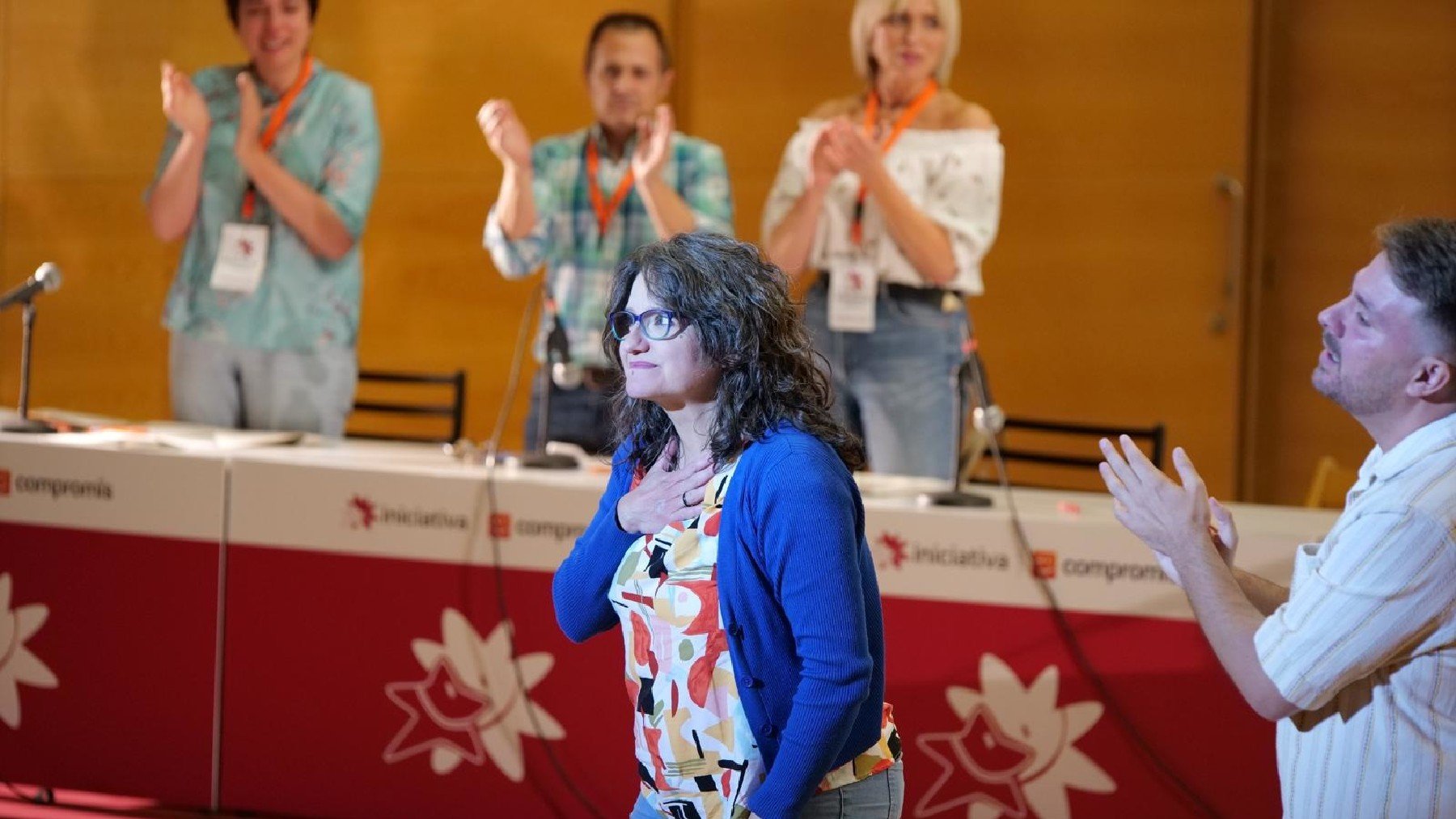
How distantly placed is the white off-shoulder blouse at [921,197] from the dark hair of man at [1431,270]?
2042mm

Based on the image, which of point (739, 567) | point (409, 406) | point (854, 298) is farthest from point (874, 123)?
point (739, 567)

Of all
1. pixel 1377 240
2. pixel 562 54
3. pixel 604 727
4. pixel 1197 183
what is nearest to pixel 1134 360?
pixel 1197 183

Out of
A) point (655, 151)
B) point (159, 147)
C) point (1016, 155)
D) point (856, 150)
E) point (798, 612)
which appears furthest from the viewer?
point (159, 147)

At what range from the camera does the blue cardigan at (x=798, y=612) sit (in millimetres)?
1465

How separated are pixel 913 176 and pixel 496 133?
103 cm

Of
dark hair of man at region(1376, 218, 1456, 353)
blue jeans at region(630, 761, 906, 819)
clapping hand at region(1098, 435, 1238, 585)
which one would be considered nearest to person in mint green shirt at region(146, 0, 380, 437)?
blue jeans at region(630, 761, 906, 819)

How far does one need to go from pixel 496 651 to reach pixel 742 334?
62.6 inches

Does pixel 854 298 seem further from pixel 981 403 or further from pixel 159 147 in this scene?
pixel 159 147

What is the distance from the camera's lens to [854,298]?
12.1ft

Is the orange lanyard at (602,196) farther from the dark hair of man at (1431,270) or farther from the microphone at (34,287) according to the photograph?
the dark hair of man at (1431,270)

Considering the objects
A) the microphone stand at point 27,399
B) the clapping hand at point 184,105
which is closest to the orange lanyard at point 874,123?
the clapping hand at point 184,105

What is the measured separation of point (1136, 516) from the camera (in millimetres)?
1603

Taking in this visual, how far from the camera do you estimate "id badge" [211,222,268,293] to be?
13.1 feet

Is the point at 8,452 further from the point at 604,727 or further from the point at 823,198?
the point at 823,198
